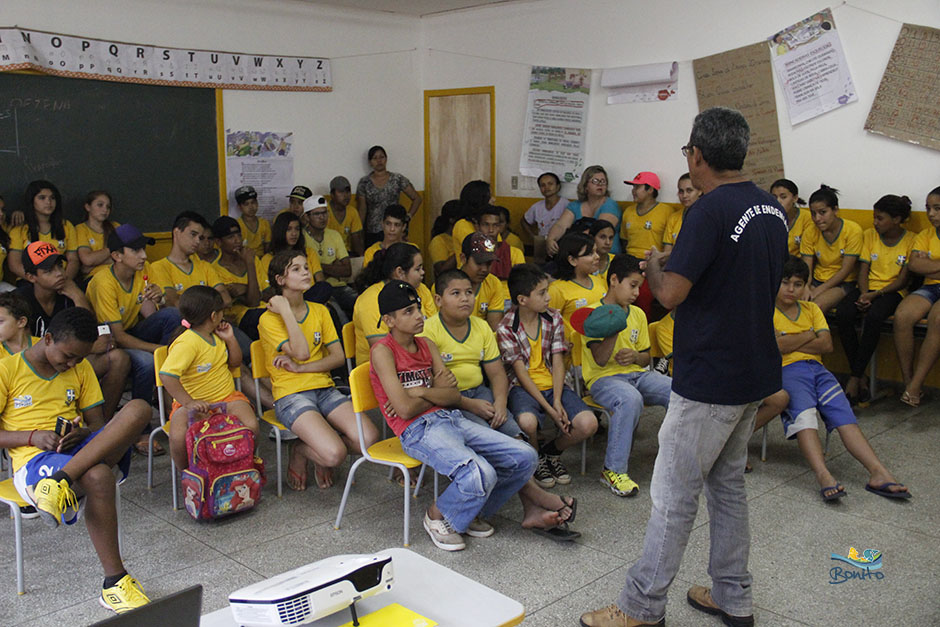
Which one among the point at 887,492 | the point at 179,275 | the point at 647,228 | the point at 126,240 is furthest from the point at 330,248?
the point at 887,492

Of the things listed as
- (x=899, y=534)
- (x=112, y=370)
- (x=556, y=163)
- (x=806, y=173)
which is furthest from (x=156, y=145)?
(x=899, y=534)

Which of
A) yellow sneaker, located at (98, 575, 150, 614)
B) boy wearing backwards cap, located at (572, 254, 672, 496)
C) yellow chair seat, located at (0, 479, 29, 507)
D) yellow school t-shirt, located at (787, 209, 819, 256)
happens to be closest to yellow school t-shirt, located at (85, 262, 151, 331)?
yellow chair seat, located at (0, 479, 29, 507)

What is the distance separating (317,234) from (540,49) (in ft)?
8.85

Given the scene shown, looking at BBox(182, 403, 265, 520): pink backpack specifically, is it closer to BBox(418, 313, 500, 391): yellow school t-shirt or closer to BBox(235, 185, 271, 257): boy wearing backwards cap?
BBox(418, 313, 500, 391): yellow school t-shirt

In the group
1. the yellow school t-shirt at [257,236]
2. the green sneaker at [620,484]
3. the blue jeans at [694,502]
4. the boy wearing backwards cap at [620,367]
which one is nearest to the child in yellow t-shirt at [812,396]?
the boy wearing backwards cap at [620,367]

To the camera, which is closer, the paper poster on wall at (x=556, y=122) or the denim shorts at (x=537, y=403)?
the denim shorts at (x=537, y=403)

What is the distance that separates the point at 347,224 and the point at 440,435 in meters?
4.56

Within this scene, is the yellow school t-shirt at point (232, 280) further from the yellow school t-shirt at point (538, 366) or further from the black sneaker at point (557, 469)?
the black sneaker at point (557, 469)

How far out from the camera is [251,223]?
22.7ft

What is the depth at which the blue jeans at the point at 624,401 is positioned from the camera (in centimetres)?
405

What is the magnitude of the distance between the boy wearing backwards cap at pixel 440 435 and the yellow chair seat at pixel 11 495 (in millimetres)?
1360

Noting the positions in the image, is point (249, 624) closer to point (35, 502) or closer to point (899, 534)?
point (35, 502)

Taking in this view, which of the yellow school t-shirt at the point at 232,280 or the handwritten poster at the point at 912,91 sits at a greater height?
the handwritten poster at the point at 912,91

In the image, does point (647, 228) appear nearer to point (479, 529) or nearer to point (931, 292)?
point (931, 292)
